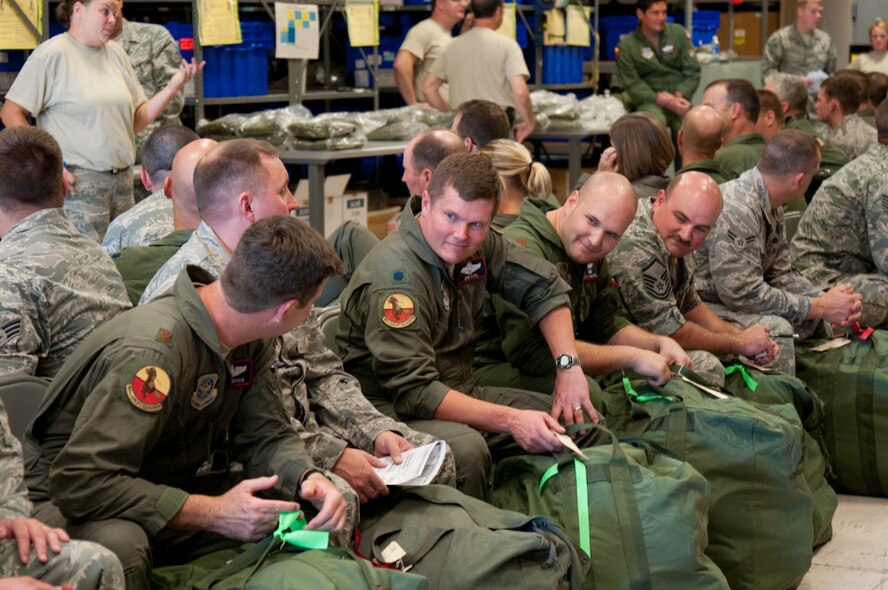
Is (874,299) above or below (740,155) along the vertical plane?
below

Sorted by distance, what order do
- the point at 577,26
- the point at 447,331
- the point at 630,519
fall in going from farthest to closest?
the point at 577,26 → the point at 447,331 → the point at 630,519

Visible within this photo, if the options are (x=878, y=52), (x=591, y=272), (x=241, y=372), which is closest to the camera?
(x=241, y=372)

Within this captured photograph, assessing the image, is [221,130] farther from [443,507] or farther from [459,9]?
[443,507]

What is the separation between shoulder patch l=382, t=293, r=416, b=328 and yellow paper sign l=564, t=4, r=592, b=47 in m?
6.81

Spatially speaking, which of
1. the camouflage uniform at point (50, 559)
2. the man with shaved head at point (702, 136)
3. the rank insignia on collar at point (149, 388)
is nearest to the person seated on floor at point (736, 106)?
the man with shaved head at point (702, 136)

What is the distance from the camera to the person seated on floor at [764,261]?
4547 mm

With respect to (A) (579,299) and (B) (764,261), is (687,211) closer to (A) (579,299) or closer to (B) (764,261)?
(A) (579,299)

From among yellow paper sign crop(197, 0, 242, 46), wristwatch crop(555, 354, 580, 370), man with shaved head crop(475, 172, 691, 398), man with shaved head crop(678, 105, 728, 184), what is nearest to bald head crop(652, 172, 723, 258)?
man with shaved head crop(475, 172, 691, 398)

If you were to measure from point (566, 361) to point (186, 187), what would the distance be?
124 cm

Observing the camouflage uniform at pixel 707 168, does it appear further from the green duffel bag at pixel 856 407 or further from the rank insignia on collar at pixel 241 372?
the rank insignia on collar at pixel 241 372

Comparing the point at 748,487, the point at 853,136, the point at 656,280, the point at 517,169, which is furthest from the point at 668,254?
the point at 853,136

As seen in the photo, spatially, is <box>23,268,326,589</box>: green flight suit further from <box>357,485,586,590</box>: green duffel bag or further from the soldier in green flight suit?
the soldier in green flight suit

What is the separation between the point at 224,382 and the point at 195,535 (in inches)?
13.3

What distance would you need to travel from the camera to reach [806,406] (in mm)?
4035
